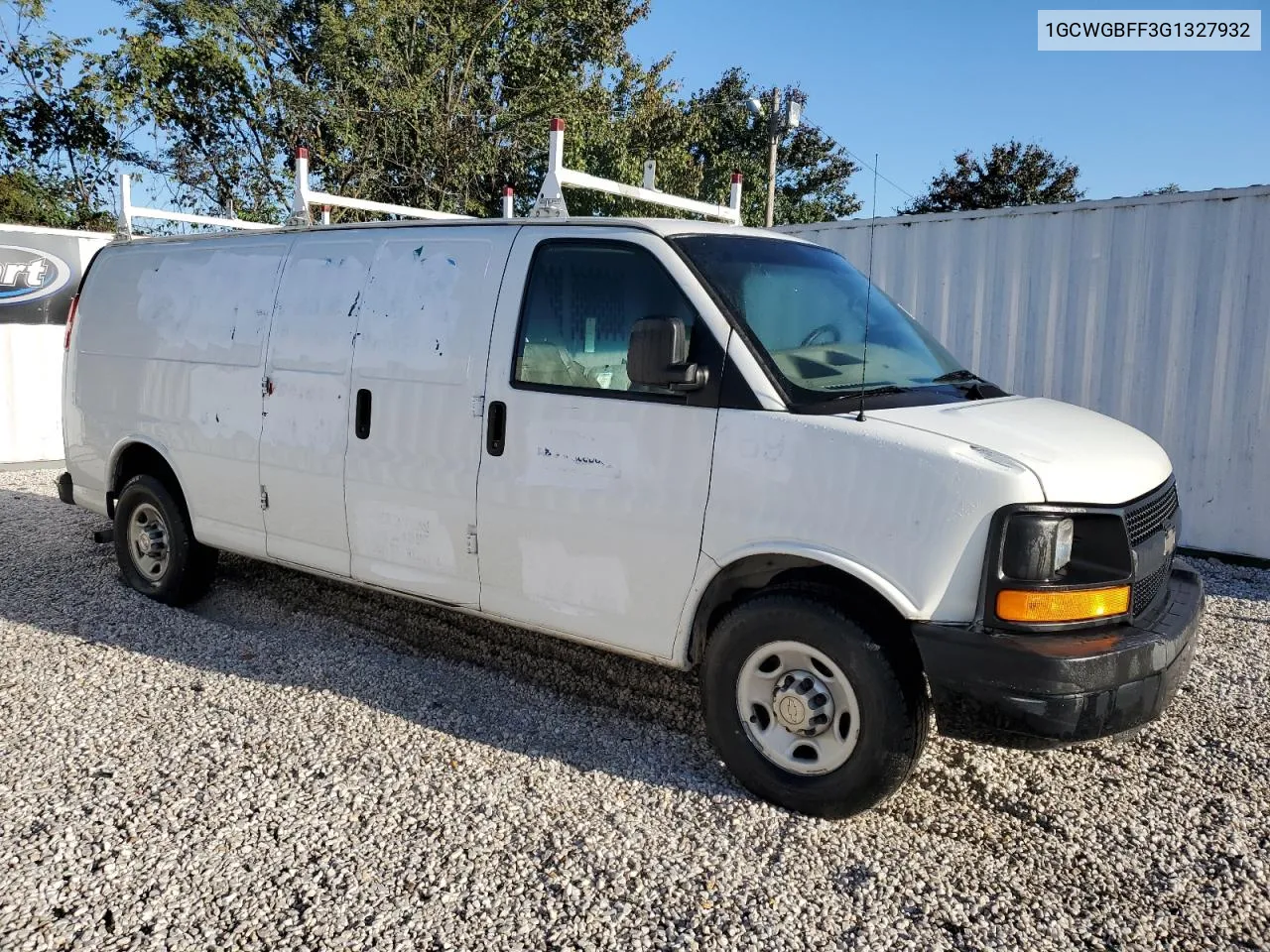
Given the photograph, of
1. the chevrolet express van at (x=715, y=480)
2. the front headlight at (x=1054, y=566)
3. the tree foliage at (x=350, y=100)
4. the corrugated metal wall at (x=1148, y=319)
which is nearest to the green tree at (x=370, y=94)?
the tree foliage at (x=350, y=100)

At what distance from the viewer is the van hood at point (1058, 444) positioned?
9.96 feet

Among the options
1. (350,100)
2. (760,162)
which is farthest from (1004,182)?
(350,100)

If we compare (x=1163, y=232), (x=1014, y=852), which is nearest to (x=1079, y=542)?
(x=1014, y=852)

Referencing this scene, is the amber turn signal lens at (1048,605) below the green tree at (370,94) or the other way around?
below

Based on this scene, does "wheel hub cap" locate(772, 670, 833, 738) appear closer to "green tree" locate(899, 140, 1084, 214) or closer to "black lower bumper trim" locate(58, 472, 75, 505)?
"black lower bumper trim" locate(58, 472, 75, 505)

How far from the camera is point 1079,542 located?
10.0ft

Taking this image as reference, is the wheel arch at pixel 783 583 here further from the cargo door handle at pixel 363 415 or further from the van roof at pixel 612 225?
the cargo door handle at pixel 363 415

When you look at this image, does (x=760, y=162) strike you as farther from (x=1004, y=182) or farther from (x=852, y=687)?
(x=852, y=687)

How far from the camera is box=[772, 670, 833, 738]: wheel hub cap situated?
331cm

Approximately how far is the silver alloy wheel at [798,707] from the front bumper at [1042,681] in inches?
13.5

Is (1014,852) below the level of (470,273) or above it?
below

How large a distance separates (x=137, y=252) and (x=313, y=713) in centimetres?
343

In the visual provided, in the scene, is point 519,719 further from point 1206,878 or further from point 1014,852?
point 1206,878

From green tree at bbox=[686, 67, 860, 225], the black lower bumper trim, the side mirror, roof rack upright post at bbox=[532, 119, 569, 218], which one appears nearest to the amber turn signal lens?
the side mirror
